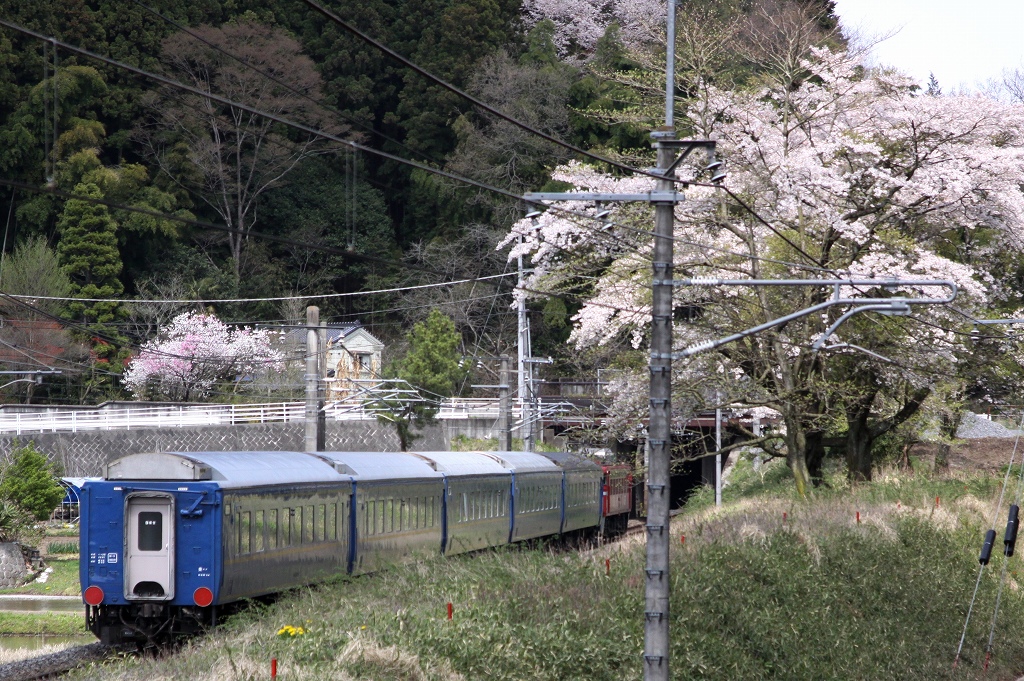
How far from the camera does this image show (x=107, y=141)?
163 feet

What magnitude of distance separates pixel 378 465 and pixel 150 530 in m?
5.12

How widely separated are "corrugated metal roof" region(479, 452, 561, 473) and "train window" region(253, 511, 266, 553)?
10.2 metres

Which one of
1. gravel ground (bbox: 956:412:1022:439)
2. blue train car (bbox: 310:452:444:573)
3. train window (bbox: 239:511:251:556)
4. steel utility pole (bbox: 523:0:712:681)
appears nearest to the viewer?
steel utility pole (bbox: 523:0:712:681)

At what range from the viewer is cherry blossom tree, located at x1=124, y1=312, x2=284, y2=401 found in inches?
1715

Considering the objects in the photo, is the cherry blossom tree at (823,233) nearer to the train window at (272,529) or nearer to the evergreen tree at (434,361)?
the train window at (272,529)

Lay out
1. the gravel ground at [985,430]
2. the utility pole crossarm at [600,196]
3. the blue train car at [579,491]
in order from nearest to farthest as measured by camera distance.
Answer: the utility pole crossarm at [600,196]
the blue train car at [579,491]
the gravel ground at [985,430]

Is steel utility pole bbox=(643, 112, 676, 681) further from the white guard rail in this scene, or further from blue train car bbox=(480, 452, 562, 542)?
the white guard rail

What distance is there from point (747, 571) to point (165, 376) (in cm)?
3217

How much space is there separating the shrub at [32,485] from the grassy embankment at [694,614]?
48.1 ft

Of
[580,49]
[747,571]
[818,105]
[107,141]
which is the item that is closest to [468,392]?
[107,141]

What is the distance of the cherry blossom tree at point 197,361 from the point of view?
43562mm

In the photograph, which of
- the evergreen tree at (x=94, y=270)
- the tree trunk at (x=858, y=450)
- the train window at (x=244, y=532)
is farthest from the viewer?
the evergreen tree at (x=94, y=270)

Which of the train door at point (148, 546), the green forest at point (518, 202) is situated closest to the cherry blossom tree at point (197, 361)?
the green forest at point (518, 202)

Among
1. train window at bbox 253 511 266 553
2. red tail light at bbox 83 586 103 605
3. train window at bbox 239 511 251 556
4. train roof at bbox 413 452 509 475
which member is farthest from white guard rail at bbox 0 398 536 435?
red tail light at bbox 83 586 103 605
